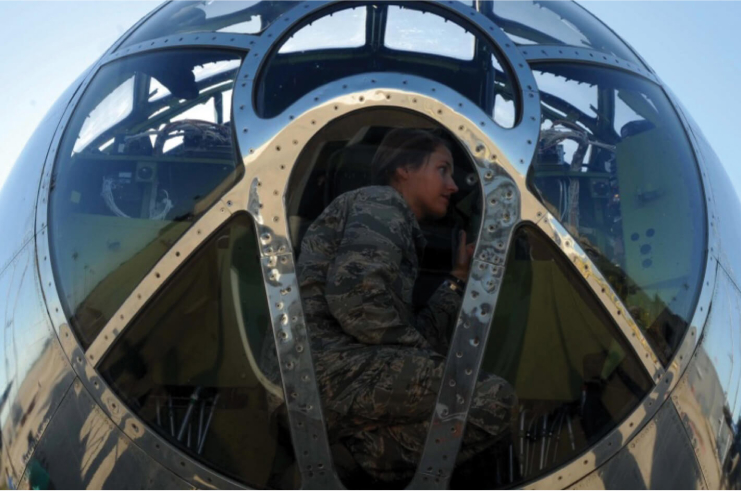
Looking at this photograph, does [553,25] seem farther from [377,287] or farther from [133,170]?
[133,170]

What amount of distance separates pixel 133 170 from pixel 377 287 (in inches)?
42.2

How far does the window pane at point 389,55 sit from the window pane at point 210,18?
7.4 inches

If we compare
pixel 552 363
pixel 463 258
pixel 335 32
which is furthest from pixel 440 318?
pixel 335 32

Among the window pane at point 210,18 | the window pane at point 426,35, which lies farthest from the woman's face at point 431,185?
the window pane at point 210,18

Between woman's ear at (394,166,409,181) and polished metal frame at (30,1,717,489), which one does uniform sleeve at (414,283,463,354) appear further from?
woman's ear at (394,166,409,181)

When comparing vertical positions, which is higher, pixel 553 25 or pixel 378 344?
pixel 553 25

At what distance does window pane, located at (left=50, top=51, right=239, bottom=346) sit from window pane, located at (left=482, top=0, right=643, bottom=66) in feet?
3.63

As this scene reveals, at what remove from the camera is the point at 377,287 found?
3436 millimetres

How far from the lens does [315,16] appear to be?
401 cm

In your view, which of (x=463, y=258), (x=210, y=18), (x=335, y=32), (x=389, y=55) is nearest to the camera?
(x=463, y=258)

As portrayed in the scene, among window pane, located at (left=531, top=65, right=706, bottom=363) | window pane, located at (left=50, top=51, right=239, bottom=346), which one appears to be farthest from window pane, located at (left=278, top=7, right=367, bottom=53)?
window pane, located at (left=531, top=65, right=706, bottom=363)

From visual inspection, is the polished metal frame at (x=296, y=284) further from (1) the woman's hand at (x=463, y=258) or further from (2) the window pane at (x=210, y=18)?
(2) the window pane at (x=210, y=18)

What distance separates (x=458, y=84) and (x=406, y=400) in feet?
3.98

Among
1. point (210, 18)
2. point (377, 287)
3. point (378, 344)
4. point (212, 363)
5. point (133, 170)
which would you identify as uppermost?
point (210, 18)
